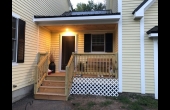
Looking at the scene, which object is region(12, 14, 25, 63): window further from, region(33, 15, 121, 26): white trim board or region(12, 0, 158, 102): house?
region(33, 15, 121, 26): white trim board

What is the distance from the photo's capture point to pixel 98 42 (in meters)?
8.08

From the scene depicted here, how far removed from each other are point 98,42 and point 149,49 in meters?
3.11

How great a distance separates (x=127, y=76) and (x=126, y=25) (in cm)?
226

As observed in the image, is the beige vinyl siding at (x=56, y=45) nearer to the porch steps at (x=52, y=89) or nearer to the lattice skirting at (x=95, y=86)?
the porch steps at (x=52, y=89)

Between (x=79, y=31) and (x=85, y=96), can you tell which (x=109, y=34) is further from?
(x=85, y=96)

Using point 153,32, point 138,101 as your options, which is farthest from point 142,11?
point 138,101

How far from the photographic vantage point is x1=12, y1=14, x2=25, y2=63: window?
4.98 metres

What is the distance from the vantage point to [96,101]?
505 cm

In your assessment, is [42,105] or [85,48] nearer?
[42,105]

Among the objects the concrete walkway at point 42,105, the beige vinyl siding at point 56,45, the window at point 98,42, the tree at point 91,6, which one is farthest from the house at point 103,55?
the tree at point 91,6

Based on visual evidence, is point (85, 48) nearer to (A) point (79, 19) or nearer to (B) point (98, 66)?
(B) point (98, 66)

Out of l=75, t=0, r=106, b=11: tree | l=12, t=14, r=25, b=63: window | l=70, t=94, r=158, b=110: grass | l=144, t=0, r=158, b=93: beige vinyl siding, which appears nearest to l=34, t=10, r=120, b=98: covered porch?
l=70, t=94, r=158, b=110: grass

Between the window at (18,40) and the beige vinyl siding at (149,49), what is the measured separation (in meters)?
5.17
